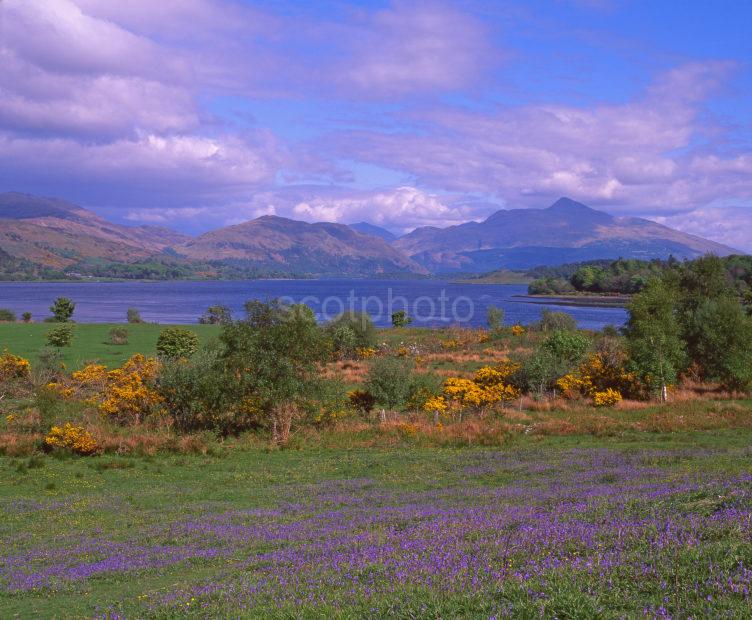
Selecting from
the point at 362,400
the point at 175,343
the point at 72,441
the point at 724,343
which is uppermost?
the point at 724,343

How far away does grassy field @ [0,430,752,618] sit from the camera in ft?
19.1

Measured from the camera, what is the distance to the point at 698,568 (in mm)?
5828

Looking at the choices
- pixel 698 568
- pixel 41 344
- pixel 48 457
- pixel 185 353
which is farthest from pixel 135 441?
pixel 41 344

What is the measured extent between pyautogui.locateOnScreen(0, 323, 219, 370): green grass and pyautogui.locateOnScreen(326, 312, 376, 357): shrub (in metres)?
13.0

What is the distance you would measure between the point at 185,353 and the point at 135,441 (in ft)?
85.1

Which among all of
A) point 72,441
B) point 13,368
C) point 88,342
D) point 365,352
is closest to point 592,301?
point 365,352

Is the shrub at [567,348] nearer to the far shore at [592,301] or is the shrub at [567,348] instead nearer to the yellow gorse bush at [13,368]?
the yellow gorse bush at [13,368]

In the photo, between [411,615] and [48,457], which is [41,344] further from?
[411,615]

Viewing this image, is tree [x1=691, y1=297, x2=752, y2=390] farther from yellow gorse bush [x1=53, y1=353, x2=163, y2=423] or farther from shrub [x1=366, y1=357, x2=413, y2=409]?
yellow gorse bush [x1=53, y1=353, x2=163, y2=423]

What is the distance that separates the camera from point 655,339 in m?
34.5

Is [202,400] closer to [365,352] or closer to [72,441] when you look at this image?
[72,441]

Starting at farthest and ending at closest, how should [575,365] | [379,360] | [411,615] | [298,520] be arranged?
[575,365]
[379,360]
[298,520]
[411,615]

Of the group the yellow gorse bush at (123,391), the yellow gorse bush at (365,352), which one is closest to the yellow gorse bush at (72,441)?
the yellow gorse bush at (123,391)

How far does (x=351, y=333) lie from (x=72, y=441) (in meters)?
36.8
